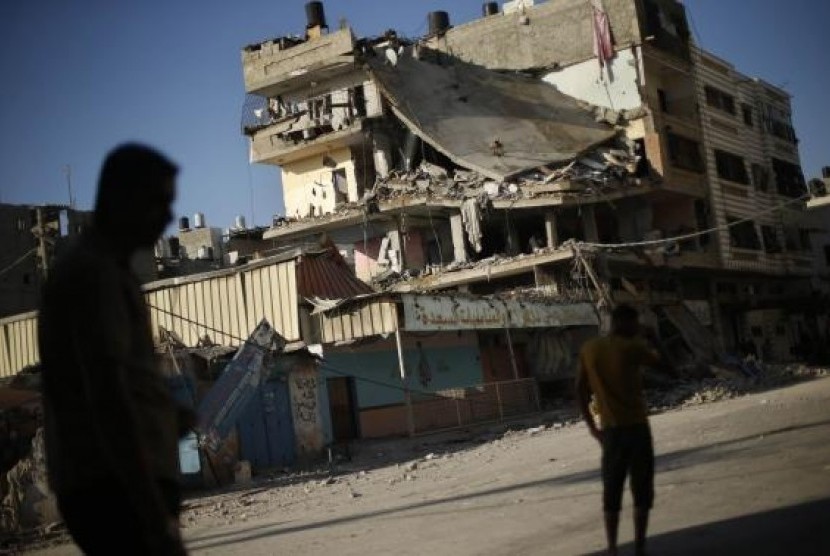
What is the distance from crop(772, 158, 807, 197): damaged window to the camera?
48513 millimetres

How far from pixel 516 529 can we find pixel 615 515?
1.66 meters

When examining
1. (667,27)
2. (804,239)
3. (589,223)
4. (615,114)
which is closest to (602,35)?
(615,114)

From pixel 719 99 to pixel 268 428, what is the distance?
3388cm

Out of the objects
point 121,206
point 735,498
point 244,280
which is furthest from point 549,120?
point 121,206

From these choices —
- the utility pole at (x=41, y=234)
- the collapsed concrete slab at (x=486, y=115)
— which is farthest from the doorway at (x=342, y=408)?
the collapsed concrete slab at (x=486, y=115)

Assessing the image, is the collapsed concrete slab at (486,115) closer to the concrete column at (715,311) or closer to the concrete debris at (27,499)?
the concrete column at (715,311)

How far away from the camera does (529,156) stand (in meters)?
35.5

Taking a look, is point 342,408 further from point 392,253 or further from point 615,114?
point 615,114

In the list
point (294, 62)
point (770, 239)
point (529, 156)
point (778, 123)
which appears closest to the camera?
point (529, 156)

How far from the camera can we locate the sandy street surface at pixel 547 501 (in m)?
6.12

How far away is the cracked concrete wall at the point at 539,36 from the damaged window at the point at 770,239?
540 inches

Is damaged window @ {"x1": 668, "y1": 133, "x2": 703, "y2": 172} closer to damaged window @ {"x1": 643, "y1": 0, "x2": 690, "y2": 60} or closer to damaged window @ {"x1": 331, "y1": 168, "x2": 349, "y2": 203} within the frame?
damaged window @ {"x1": 643, "y1": 0, "x2": 690, "y2": 60}

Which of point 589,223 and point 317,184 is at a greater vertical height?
Answer: point 317,184

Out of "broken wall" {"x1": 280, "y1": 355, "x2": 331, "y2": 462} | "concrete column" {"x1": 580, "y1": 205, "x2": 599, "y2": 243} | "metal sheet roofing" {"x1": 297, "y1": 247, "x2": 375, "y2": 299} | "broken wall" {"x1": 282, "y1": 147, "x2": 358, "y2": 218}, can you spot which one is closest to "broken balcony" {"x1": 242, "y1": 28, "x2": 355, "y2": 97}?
"broken wall" {"x1": 282, "y1": 147, "x2": 358, "y2": 218}
